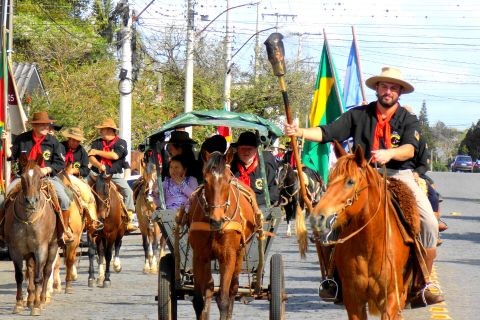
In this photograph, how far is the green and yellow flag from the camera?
18.8 meters

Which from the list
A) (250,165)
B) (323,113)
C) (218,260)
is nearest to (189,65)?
(323,113)

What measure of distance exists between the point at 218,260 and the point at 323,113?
7.94m

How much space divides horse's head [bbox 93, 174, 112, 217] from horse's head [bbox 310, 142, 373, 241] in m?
10.4

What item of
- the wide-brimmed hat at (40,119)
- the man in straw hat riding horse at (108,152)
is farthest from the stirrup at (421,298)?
the man in straw hat riding horse at (108,152)

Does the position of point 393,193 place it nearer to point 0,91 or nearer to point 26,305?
point 26,305

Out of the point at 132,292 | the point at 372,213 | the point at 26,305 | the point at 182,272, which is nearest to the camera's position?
the point at 372,213

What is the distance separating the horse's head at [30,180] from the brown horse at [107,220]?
3.66 meters

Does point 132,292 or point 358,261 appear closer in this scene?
point 358,261

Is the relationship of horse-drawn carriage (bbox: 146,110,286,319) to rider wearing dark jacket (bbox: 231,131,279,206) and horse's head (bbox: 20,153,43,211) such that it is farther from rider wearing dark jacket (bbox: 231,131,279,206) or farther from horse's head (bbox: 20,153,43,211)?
horse's head (bbox: 20,153,43,211)

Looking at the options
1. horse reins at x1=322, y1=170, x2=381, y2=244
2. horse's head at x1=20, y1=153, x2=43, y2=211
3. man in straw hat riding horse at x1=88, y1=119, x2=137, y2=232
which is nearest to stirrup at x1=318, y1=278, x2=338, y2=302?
horse reins at x1=322, y1=170, x2=381, y2=244

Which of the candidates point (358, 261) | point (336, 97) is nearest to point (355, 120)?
point (358, 261)

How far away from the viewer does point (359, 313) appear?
32.1ft

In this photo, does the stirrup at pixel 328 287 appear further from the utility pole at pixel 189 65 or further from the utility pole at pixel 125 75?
the utility pole at pixel 189 65

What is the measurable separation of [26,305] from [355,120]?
667 centimetres
